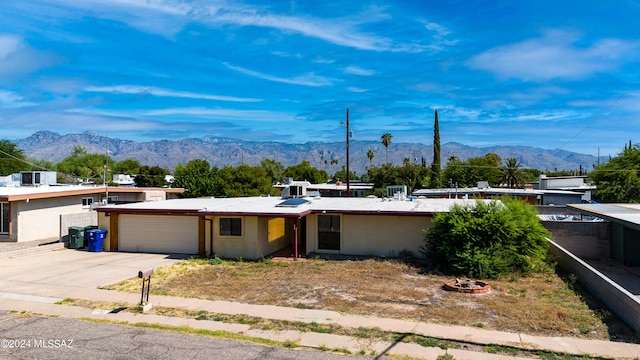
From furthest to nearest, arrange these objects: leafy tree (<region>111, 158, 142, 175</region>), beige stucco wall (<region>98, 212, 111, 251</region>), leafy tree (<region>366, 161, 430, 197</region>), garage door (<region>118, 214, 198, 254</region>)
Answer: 1. leafy tree (<region>111, 158, 142, 175</region>)
2. leafy tree (<region>366, 161, 430, 197</region>)
3. beige stucco wall (<region>98, 212, 111, 251</region>)
4. garage door (<region>118, 214, 198, 254</region>)

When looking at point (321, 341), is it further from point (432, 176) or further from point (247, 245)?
point (432, 176)

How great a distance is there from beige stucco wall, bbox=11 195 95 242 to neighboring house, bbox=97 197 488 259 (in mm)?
4833

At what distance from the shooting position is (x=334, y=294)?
13195 millimetres

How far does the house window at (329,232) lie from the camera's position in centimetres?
1997

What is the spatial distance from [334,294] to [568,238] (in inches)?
549

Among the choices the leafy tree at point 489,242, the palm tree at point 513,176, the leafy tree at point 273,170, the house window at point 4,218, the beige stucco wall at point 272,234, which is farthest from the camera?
the leafy tree at point 273,170

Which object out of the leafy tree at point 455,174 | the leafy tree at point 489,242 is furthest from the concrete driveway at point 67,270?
the leafy tree at point 455,174

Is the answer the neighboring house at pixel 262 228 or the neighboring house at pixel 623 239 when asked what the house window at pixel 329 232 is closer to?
the neighboring house at pixel 262 228

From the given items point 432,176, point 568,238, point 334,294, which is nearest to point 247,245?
point 334,294

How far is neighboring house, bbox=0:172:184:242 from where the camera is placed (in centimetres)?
2272

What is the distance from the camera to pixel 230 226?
64.6ft

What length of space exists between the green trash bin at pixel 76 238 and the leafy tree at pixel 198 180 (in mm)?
25002

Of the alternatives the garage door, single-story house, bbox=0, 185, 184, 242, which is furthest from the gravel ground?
the garage door

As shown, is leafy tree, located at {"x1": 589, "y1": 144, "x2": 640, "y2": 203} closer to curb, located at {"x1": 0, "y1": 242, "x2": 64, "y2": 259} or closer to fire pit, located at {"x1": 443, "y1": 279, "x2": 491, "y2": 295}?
fire pit, located at {"x1": 443, "y1": 279, "x2": 491, "y2": 295}
